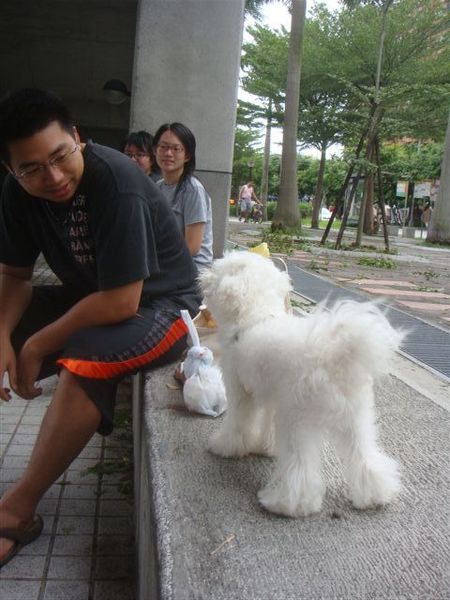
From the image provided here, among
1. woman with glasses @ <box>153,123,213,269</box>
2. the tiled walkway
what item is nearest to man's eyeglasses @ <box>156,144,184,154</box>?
woman with glasses @ <box>153,123,213,269</box>

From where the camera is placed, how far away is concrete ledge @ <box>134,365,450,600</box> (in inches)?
57.9

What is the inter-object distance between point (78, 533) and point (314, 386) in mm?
1468

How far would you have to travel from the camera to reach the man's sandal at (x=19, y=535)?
221 centimetres

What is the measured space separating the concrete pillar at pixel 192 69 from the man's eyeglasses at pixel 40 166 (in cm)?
414

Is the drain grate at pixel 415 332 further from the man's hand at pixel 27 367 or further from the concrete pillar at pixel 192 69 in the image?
the concrete pillar at pixel 192 69

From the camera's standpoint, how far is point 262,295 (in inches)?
85.2

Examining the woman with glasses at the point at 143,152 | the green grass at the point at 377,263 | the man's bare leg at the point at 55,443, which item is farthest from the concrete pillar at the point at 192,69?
the green grass at the point at 377,263

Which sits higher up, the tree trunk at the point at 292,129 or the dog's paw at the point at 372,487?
the tree trunk at the point at 292,129

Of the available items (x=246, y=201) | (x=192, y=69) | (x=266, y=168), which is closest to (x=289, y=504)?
(x=192, y=69)

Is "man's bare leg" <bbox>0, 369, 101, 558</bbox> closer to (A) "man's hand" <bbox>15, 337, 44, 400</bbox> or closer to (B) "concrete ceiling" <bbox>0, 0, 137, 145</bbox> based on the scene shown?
(A) "man's hand" <bbox>15, 337, 44, 400</bbox>

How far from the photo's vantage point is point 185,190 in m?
4.07

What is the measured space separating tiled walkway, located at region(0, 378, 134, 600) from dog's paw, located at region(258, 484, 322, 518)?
85 cm

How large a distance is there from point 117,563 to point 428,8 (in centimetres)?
2051

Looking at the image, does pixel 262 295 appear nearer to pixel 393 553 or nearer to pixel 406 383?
pixel 393 553
